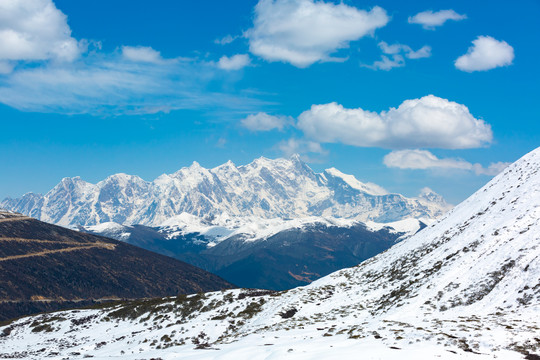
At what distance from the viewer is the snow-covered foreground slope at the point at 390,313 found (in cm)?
3002

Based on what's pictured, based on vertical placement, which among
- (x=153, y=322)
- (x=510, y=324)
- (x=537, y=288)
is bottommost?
(x=153, y=322)

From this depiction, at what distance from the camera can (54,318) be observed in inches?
3738

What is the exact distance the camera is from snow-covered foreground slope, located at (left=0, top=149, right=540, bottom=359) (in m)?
30.0

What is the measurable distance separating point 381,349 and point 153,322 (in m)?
60.4

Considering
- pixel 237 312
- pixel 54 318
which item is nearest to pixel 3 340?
pixel 54 318

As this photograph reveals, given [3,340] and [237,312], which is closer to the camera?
[237,312]

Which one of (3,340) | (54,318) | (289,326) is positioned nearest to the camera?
(289,326)

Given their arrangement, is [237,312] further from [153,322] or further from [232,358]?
[232,358]

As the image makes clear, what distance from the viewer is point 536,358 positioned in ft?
81.3

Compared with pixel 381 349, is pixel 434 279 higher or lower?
higher

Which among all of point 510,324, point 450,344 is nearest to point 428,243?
point 510,324

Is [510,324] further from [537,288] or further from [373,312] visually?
[373,312]

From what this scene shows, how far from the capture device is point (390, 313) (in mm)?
45938

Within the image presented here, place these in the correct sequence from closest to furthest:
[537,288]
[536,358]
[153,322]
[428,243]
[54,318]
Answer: [536,358]
[537,288]
[428,243]
[153,322]
[54,318]
